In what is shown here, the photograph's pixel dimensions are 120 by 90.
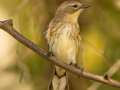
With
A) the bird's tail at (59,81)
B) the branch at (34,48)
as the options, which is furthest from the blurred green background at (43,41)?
the branch at (34,48)

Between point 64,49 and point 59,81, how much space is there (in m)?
0.21

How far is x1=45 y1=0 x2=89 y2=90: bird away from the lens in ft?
12.4

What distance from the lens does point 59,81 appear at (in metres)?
3.83

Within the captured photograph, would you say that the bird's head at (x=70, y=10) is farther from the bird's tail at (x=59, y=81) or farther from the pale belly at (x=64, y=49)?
the bird's tail at (x=59, y=81)

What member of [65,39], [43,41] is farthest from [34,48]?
[43,41]

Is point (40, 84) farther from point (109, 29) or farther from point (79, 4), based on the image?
point (79, 4)

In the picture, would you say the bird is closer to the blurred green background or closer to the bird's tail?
the bird's tail

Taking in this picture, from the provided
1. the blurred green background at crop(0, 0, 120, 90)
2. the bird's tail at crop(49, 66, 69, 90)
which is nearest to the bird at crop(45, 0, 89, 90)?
the bird's tail at crop(49, 66, 69, 90)

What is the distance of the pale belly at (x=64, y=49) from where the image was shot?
149 inches

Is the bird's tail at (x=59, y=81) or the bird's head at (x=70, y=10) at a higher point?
the bird's head at (x=70, y=10)

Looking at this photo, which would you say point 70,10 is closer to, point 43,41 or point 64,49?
point 64,49

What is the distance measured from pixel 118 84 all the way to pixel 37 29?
149 centimetres

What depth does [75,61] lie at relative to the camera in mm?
3908

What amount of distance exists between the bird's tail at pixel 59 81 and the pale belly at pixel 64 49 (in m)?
0.11
